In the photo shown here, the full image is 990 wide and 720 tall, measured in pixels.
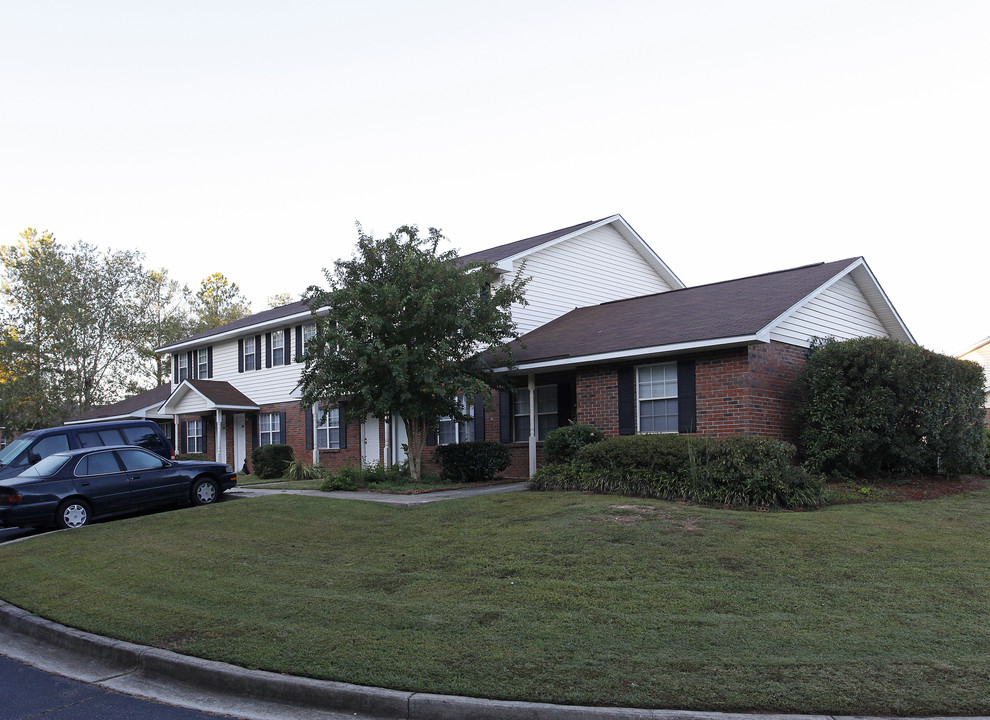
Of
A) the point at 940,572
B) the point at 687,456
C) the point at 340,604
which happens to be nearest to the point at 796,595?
the point at 940,572

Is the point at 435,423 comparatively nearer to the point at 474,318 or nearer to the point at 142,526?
the point at 474,318

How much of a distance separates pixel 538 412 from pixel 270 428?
12220mm

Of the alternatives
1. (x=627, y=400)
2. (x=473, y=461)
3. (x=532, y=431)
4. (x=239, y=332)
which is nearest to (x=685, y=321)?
(x=627, y=400)

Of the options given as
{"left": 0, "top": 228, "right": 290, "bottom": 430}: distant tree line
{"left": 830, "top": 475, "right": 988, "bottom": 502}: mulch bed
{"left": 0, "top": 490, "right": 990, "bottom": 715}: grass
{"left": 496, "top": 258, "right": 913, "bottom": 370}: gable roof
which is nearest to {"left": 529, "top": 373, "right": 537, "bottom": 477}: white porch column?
{"left": 496, "top": 258, "right": 913, "bottom": 370}: gable roof

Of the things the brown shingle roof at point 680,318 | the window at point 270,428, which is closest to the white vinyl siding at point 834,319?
the brown shingle roof at point 680,318

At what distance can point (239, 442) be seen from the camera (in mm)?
29547

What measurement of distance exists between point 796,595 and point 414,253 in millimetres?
12262

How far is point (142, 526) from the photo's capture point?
12469mm

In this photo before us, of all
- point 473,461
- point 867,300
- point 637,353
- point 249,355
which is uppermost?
point 867,300

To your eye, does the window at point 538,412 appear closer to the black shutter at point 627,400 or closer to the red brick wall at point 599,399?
the red brick wall at point 599,399

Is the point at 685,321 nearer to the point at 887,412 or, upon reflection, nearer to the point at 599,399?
the point at 599,399

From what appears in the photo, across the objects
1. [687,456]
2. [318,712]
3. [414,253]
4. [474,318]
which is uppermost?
[414,253]

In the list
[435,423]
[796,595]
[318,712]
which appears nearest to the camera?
[318,712]

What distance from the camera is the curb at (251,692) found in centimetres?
485
